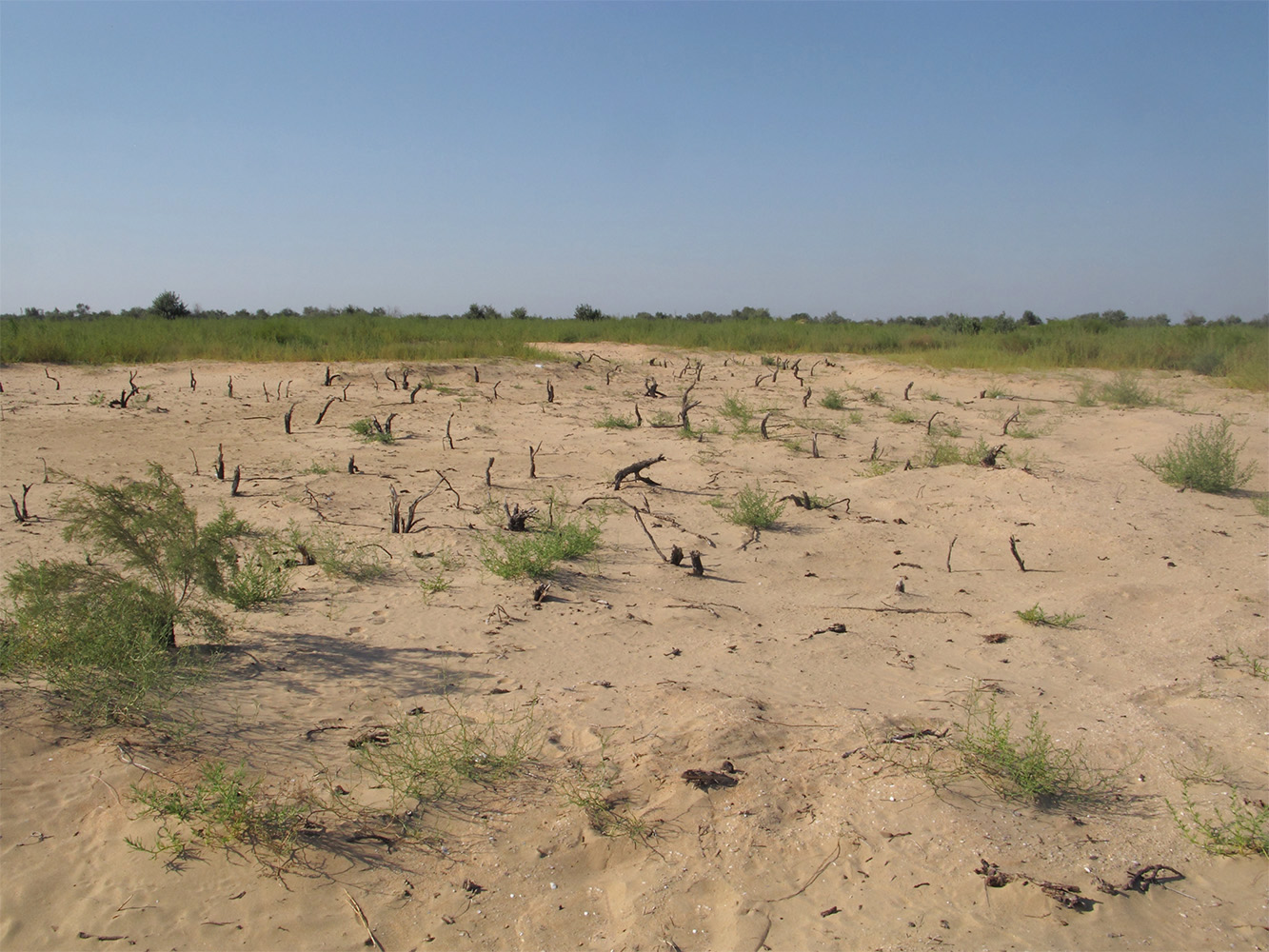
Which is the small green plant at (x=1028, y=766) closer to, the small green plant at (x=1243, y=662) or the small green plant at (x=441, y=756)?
the small green plant at (x=1243, y=662)

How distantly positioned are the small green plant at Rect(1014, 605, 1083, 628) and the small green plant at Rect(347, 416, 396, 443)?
566 centimetres

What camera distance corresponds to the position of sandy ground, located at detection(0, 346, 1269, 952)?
7.14 ft

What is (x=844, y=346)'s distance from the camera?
19312mm

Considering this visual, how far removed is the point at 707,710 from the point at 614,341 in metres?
17.0

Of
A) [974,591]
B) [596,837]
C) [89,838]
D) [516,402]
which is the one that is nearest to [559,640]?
[596,837]

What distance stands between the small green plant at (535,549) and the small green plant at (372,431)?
10.1ft

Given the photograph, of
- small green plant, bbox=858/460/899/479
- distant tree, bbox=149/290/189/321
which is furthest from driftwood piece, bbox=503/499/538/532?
distant tree, bbox=149/290/189/321

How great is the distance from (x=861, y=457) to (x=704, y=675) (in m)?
4.75

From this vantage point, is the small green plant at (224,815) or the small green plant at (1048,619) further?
the small green plant at (1048,619)

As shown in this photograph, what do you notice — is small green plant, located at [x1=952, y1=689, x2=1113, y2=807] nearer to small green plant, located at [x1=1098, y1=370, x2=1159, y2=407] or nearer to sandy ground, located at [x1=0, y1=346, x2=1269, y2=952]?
sandy ground, located at [x1=0, y1=346, x2=1269, y2=952]

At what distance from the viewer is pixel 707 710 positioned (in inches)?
120

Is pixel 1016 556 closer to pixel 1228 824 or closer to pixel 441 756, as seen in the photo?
pixel 1228 824

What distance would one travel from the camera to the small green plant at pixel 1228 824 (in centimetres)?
238

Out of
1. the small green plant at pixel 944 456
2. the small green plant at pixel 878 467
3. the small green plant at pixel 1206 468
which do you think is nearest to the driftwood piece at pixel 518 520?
the small green plant at pixel 878 467
